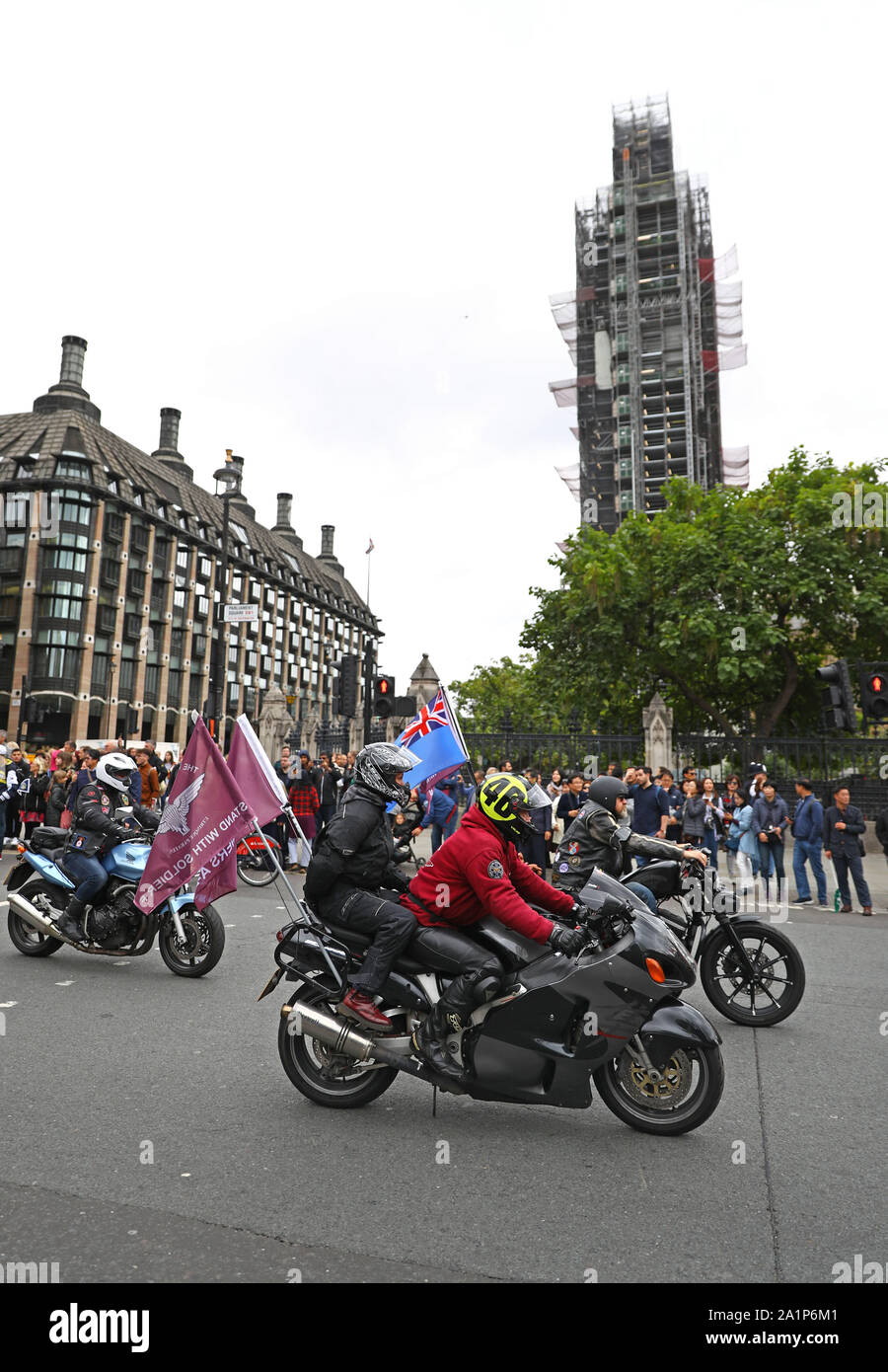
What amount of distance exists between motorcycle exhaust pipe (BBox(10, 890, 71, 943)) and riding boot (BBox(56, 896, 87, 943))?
5 cm

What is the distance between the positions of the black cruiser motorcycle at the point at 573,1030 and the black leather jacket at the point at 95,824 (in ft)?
11.6

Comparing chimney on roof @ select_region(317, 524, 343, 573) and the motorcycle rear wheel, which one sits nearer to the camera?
the motorcycle rear wheel

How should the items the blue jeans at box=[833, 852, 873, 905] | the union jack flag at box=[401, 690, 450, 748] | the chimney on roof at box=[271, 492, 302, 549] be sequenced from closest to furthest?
the union jack flag at box=[401, 690, 450, 748], the blue jeans at box=[833, 852, 873, 905], the chimney on roof at box=[271, 492, 302, 549]

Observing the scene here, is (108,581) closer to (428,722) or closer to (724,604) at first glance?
(724,604)

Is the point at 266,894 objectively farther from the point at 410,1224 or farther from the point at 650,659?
the point at 650,659

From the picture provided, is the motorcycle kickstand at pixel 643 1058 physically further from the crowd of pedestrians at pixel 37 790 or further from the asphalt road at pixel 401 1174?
the crowd of pedestrians at pixel 37 790

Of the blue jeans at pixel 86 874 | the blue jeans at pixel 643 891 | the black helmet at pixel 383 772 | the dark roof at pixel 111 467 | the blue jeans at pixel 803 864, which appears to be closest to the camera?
the black helmet at pixel 383 772

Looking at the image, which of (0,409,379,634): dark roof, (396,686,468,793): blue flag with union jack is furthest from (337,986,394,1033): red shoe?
(0,409,379,634): dark roof

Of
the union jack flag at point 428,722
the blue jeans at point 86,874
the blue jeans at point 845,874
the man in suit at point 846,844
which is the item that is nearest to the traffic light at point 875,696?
the man in suit at point 846,844

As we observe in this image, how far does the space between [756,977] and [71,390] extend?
7275 centimetres

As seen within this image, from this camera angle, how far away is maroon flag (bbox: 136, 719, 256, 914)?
6.58 meters

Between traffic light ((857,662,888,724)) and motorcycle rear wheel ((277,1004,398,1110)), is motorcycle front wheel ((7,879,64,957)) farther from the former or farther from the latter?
traffic light ((857,662,888,724))

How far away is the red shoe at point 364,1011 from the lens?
13.8 feet
